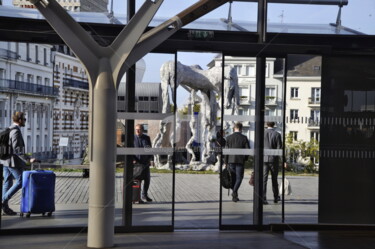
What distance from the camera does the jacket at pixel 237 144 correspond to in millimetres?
9586

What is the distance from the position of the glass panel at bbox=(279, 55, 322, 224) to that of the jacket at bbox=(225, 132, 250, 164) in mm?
582

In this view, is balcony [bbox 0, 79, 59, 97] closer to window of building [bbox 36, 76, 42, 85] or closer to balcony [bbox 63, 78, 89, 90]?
window of building [bbox 36, 76, 42, 85]

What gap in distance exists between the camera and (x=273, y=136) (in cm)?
956

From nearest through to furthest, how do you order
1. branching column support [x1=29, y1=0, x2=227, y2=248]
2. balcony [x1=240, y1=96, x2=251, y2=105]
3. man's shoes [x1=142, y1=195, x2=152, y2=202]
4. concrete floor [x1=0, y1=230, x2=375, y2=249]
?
branching column support [x1=29, y1=0, x2=227, y2=248] → concrete floor [x1=0, y1=230, x2=375, y2=249] → man's shoes [x1=142, y1=195, x2=152, y2=202] → balcony [x1=240, y1=96, x2=251, y2=105]

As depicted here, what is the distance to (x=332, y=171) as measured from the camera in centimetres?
958

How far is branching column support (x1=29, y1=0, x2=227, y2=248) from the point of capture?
7434mm

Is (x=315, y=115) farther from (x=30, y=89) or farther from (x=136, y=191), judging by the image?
(x=30, y=89)

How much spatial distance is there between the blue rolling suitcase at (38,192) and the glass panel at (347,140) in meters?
3.74

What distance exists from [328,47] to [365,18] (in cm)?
66

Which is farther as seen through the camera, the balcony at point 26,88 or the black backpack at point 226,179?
the black backpack at point 226,179

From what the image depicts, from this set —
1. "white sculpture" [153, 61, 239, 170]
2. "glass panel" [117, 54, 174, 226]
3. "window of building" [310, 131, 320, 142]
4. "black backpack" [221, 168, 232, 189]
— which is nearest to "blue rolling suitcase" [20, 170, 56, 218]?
"glass panel" [117, 54, 174, 226]

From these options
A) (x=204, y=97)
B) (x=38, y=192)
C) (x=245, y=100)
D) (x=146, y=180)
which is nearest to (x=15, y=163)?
(x=38, y=192)

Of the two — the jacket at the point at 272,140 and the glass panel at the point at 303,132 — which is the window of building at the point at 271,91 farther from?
the jacket at the point at 272,140

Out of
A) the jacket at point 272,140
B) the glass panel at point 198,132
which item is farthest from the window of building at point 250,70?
the glass panel at point 198,132
